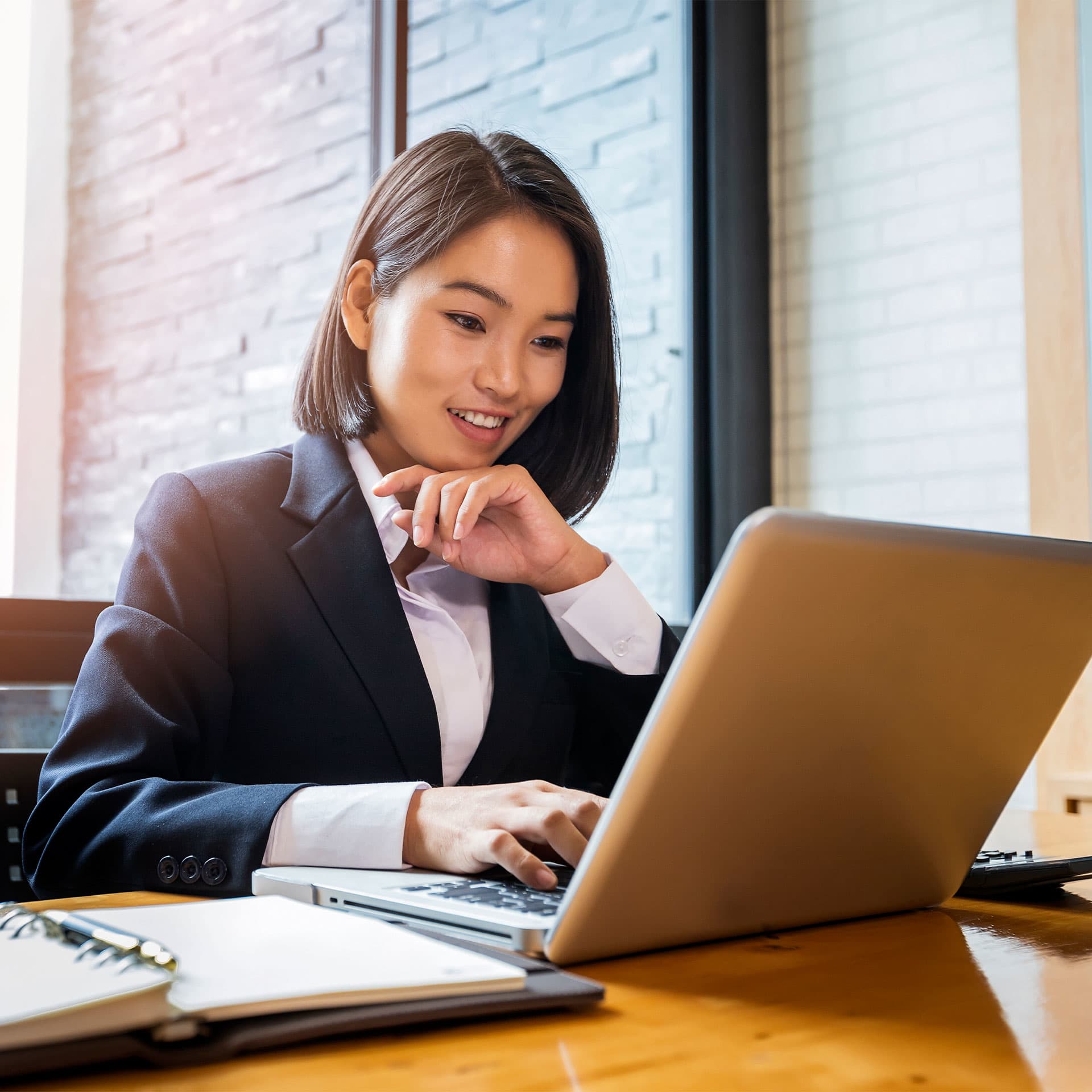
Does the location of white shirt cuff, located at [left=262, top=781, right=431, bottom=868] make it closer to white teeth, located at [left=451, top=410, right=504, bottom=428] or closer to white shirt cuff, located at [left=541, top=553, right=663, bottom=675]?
white shirt cuff, located at [left=541, top=553, right=663, bottom=675]

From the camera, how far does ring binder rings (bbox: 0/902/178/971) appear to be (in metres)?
0.47

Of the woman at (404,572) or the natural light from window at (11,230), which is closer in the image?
the woman at (404,572)

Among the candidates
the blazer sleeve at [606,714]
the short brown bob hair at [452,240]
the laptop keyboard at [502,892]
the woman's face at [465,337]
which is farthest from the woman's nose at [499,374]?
the laptop keyboard at [502,892]

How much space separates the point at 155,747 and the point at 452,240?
2.29ft

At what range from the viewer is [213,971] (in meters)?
0.50

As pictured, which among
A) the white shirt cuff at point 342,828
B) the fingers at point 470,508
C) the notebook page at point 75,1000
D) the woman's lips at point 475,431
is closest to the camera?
the notebook page at point 75,1000

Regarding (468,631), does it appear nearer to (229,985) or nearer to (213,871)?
(213,871)

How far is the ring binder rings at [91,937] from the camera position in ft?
1.56

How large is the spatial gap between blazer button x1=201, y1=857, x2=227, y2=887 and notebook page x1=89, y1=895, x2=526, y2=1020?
22 cm

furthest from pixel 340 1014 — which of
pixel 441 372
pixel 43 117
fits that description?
pixel 43 117

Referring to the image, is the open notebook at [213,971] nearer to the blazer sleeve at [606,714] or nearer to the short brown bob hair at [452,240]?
the blazer sleeve at [606,714]

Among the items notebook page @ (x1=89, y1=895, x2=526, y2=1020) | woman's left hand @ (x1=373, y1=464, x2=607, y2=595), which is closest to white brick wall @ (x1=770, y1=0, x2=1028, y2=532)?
woman's left hand @ (x1=373, y1=464, x2=607, y2=595)

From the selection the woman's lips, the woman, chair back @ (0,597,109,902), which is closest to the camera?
the woman

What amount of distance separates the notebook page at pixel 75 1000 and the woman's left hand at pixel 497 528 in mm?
777
